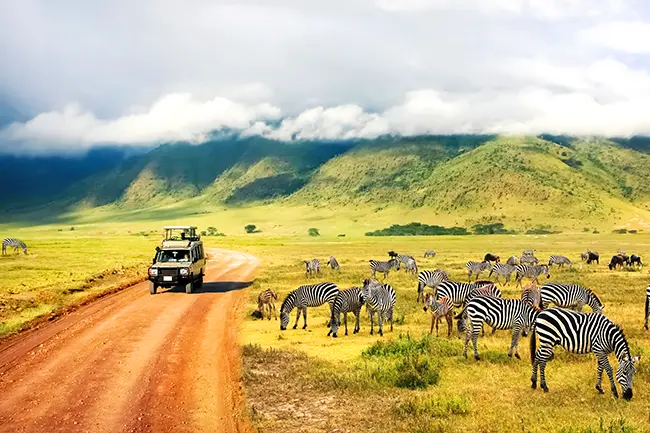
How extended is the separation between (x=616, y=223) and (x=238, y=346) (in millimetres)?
179111

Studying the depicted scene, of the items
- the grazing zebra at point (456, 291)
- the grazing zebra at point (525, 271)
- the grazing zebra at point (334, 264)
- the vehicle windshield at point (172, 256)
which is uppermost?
the vehicle windshield at point (172, 256)

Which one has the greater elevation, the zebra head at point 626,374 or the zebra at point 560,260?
the zebra head at point 626,374

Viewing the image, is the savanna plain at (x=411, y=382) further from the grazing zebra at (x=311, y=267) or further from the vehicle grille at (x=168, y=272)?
the grazing zebra at (x=311, y=267)

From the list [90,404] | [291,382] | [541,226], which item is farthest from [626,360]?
[541,226]

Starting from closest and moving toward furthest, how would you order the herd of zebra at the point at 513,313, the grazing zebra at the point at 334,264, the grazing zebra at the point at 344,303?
the herd of zebra at the point at 513,313 < the grazing zebra at the point at 344,303 < the grazing zebra at the point at 334,264

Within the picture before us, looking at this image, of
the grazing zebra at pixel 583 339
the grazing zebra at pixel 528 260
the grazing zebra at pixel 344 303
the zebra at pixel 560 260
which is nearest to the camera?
the grazing zebra at pixel 583 339

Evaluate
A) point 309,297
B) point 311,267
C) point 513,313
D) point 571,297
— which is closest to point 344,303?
point 309,297

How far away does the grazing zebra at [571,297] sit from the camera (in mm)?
24828

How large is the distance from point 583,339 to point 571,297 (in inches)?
418

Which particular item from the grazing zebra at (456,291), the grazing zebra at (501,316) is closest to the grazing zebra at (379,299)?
the grazing zebra at (456,291)

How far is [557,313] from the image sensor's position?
1576 centimetres

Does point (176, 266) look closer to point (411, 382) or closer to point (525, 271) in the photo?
point (411, 382)

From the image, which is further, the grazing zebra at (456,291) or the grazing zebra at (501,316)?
the grazing zebra at (456,291)

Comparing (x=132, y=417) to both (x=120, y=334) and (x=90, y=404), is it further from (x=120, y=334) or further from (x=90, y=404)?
(x=120, y=334)
